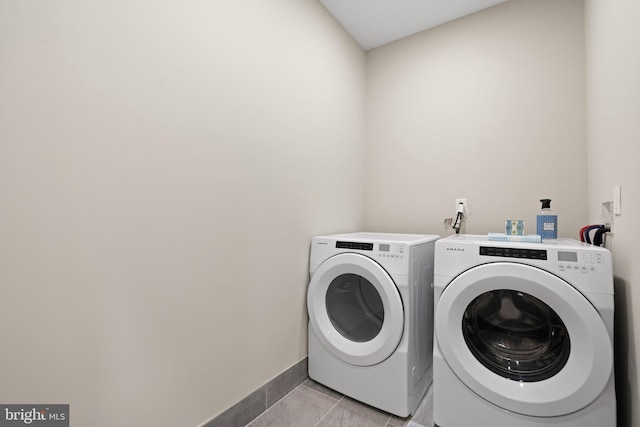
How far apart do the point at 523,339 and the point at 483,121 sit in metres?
1.43

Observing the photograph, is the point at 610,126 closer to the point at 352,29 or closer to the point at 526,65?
the point at 526,65

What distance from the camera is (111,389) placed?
95 cm

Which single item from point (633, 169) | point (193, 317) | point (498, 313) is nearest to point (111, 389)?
point (193, 317)

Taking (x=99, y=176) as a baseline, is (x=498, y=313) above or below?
→ below

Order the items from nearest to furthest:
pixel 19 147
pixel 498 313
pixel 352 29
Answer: pixel 19 147 → pixel 498 313 → pixel 352 29

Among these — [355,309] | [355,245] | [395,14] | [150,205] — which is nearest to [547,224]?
[355,245]

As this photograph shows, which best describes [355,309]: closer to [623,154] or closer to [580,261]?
[580,261]

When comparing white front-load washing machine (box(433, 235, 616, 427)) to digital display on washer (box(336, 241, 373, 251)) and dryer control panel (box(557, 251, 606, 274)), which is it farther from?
digital display on washer (box(336, 241, 373, 251))

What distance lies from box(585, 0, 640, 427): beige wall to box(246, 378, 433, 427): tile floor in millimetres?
810

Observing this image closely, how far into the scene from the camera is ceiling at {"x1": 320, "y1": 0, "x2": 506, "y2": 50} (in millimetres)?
1955

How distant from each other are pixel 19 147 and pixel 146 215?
38cm

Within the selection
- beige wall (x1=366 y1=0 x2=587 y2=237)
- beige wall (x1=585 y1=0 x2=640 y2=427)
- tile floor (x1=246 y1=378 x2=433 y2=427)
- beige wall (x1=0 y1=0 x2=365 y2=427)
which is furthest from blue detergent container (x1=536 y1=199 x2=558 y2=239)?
beige wall (x1=0 y1=0 x2=365 y2=427)

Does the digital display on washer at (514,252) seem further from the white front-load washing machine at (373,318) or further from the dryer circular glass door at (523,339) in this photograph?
the white front-load washing machine at (373,318)

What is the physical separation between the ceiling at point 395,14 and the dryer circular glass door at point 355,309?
1736mm
